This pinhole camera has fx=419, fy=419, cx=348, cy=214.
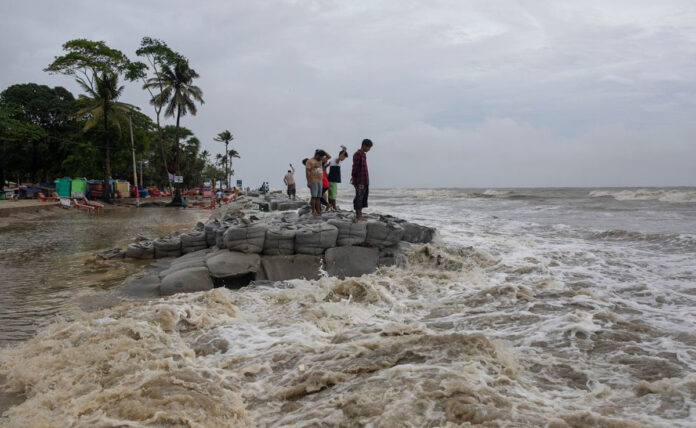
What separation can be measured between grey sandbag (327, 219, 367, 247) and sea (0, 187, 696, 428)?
888 mm

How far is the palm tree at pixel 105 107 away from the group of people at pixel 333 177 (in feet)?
71.5

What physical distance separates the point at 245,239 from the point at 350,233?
184 cm

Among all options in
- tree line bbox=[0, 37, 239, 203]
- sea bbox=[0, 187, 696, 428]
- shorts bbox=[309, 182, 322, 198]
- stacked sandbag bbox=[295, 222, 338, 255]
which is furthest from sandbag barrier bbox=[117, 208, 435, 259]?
tree line bbox=[0, 37, 239, 203]

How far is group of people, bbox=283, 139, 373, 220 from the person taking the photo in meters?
8.26

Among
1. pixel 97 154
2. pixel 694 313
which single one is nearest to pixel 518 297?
pixel 694 313

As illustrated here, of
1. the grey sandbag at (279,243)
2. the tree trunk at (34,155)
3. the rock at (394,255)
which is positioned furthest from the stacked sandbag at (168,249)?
the tree trunk at (34,155)

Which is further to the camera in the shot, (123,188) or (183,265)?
(123,188)

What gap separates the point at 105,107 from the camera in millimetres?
26812

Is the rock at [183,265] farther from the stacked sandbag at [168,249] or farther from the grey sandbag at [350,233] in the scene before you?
the grey sandbag at [350,233]

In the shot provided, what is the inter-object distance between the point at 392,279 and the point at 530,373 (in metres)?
3.40

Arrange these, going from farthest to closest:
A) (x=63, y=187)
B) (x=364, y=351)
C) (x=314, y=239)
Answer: (x=63, y=187), (x=314, y=239), (x=364, y=351)

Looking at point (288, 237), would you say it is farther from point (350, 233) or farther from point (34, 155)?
point (34, 155)

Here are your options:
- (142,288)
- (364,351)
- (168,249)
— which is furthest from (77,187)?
(364,351)

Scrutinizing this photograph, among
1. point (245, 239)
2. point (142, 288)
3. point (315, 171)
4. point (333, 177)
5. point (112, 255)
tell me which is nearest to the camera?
point (142, 288)
